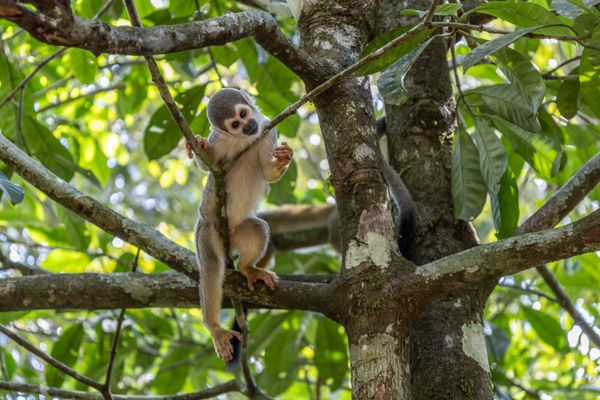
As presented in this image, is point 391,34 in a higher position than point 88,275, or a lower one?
higher

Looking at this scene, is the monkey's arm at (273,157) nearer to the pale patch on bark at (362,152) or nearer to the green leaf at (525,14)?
the pale patch on bark at (362,152)

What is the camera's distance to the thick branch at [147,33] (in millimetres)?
1740

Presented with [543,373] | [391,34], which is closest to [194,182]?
[543,373]

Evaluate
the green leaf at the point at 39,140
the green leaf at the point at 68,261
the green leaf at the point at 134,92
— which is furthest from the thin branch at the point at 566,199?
the green leaf at the point at 134,92

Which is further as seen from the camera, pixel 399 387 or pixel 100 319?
pixel 100 319

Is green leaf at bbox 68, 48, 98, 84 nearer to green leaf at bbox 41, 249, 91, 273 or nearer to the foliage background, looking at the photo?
the foliage background

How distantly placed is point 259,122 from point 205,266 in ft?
2.86

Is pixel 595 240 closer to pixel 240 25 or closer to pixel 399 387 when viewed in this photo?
pixel 399 387

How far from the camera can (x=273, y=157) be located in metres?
3.59

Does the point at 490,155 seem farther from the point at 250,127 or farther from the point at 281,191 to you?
the point at 281,191

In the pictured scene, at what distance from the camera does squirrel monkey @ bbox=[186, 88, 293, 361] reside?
3.40 m

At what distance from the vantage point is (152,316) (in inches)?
195

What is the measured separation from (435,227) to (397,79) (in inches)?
32.8

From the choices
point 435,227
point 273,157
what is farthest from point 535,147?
point 273,157
